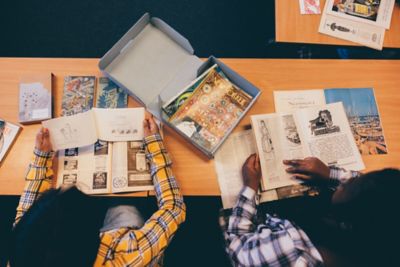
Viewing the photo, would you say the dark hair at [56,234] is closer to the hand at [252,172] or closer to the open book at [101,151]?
the open book at [101,151]

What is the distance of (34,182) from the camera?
1.08 m

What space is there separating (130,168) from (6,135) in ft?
1.60

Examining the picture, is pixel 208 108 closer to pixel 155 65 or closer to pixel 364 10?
pixel 155 65

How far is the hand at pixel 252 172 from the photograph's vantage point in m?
1.11

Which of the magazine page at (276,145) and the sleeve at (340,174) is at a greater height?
the magazine page at (276,145)

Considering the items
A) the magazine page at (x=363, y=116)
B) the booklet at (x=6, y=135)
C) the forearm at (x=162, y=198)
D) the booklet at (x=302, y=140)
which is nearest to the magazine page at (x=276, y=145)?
the booklet at (x=302, y=140)

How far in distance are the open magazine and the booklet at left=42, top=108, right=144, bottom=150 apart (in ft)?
2.98

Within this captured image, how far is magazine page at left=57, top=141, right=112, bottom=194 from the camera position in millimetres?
1104

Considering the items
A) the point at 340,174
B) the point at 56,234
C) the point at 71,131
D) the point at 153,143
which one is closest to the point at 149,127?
the point at 153,143

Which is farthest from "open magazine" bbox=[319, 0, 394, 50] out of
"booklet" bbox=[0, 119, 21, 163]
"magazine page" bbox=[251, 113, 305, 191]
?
"booklet" bbox=[0, 119, 21, 163]

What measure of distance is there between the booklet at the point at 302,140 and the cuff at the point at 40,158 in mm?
761

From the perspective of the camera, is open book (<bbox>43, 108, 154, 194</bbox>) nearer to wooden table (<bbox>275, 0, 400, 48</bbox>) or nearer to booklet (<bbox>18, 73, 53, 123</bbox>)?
booklet (<bbox>18, 73, 53, 123</bbox>)

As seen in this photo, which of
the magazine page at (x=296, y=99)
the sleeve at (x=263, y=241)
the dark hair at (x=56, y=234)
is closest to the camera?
the dark hair at (x=56, y=234)

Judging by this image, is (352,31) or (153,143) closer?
(153,143)
